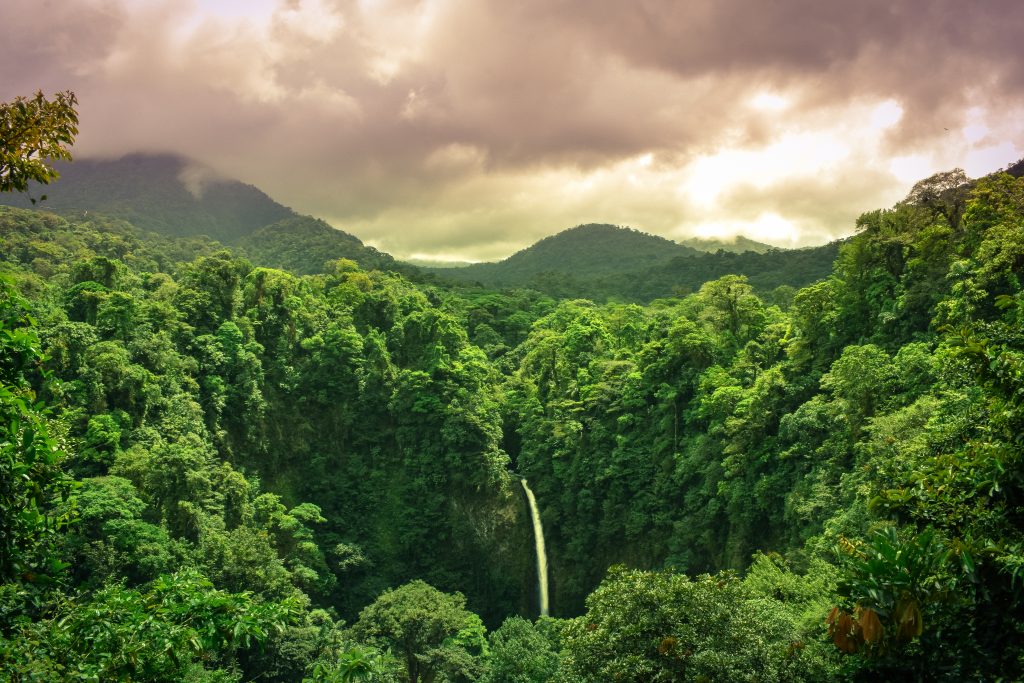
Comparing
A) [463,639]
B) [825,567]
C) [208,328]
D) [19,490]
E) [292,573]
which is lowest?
[463,639]

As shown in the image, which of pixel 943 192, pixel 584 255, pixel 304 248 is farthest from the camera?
pixel 584 255

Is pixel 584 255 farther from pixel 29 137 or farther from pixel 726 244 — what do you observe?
pixel 29 137

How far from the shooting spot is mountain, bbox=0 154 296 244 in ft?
257

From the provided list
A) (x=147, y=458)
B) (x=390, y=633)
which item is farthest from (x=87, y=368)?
(x=390, y=633)

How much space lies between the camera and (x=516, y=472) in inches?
1345

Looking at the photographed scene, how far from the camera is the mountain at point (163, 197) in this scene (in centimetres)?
7831

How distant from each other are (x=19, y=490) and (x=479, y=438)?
91.5 feet

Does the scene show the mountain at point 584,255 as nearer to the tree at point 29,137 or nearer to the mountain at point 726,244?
the mountain at point 726,244

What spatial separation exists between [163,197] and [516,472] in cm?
7773

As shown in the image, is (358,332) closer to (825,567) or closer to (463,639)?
(463,639)

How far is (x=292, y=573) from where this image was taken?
80.5ft

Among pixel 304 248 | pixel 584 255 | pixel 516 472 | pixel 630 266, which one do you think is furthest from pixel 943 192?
pixel 584 255

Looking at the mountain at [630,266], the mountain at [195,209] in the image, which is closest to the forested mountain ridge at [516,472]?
the mountain at [630,266]

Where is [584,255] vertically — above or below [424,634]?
above
